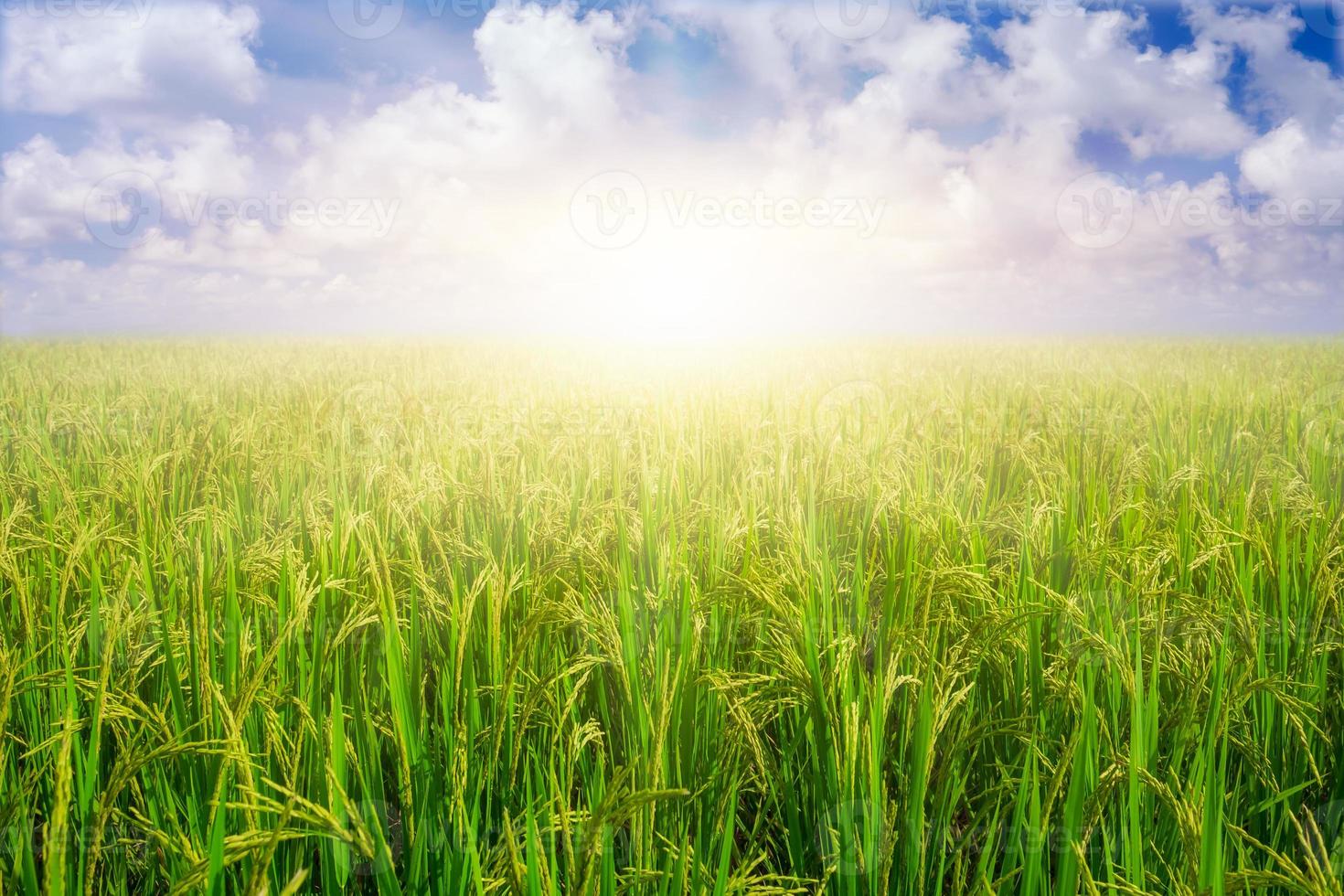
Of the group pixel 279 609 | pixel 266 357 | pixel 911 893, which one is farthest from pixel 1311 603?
pixel 266 357

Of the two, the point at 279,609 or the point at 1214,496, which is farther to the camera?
the point at 1214,496

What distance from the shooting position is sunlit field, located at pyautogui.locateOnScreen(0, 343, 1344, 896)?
4.09 feet

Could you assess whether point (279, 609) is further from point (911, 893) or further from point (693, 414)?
point (693, 414)

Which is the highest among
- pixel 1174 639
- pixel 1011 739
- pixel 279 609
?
pixel 279 609

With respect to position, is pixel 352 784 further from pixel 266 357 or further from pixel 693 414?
pixel 266 357

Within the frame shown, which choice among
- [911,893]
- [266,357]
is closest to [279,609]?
[911,893]

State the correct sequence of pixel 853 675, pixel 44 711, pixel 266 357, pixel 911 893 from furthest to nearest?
pixel 266 357 → pixel 44 711 → pixel 853 675 → pixel 911 893

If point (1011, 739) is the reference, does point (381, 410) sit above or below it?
above

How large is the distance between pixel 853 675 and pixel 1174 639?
1.06m

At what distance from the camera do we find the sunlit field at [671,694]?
4.09ft

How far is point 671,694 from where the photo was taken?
1342mm

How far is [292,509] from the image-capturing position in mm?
2898

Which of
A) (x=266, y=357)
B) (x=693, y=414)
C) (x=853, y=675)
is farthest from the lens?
(x=266, y=357)

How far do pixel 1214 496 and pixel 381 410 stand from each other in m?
6.03
